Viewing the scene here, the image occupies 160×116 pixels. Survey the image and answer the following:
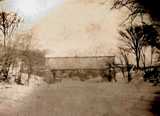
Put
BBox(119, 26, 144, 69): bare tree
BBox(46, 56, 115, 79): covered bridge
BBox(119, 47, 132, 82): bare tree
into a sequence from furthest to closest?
BBox(119, 26, 144, 69): bare tree
BBox(46, 56, 115, 79): covered bridge
BBox(119, 47, 132, 82): bare tree

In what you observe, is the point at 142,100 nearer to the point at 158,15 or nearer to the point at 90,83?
the point at 90,83

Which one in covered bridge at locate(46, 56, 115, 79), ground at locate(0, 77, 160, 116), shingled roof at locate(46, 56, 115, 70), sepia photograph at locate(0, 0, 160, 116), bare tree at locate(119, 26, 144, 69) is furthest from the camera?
bare tree at locate(119, 26, 144, 69)

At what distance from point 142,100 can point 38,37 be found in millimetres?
15756

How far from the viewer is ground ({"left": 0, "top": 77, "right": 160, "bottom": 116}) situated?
63.6 ft

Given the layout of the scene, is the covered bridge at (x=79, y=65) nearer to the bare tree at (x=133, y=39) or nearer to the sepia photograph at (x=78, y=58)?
the sepia photograph at (x=78, y=58)

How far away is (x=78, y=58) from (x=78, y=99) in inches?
356

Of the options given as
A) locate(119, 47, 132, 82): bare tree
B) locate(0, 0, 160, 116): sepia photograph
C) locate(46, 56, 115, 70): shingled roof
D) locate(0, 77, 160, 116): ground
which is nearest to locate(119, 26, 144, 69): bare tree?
locate(0, 0, 160, 116): sepia photograph

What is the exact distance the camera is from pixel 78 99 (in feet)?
71.5

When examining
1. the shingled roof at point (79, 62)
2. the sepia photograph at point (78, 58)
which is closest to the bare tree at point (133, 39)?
the sepia photograph at point (78, 58)

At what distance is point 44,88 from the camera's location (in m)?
24.5

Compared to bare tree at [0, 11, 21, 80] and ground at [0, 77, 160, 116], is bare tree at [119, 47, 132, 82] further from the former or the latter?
→ bare tree at [0, 11, 21, 80]

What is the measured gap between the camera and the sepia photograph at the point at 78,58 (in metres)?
20.8

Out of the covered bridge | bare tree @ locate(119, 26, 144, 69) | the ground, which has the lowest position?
the ground

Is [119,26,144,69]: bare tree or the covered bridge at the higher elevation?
[119,26,144,69]: bare tree
